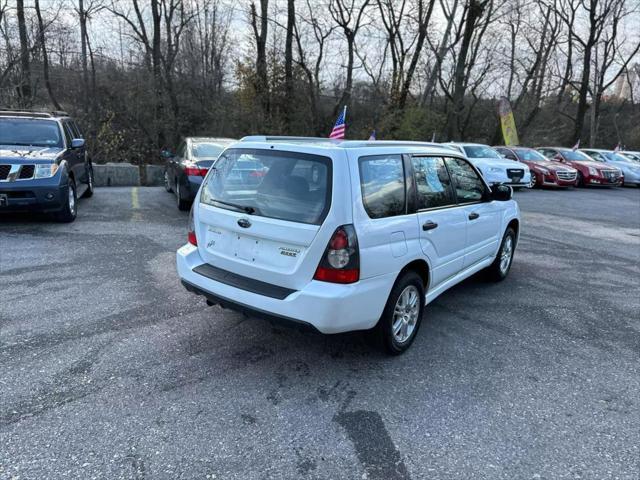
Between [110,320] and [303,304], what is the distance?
2088 mm

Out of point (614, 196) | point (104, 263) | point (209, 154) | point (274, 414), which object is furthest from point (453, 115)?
point (274, 414)

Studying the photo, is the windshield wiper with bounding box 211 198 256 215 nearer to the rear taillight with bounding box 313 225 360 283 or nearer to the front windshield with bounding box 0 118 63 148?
the rear taillight with bounding box 313 225 360 283

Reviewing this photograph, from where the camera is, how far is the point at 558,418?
3.02 metres

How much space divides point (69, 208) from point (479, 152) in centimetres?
Result: 1330

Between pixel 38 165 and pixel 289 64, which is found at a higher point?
pixel 289 64

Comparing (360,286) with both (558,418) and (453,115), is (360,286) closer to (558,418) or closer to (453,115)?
(558,418)

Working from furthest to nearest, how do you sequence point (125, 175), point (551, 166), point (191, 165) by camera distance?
1. point (551, 166)
2. point (125, 175)
3. point (191, 165)

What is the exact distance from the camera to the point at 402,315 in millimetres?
3709

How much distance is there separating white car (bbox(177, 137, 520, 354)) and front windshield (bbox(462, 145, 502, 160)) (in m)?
12.7

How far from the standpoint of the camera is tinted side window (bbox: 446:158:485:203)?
449cm

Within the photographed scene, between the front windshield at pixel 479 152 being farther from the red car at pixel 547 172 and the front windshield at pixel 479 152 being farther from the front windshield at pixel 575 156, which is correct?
the front windshield at pixel 575 156

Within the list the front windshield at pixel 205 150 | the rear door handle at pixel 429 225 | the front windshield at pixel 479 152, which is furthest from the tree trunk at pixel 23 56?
the rear door handle at pixel 429 225

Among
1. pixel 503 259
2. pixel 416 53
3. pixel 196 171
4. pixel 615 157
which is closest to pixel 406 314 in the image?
pixel 503 259

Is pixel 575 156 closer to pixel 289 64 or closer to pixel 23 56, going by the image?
pixel 289 64
